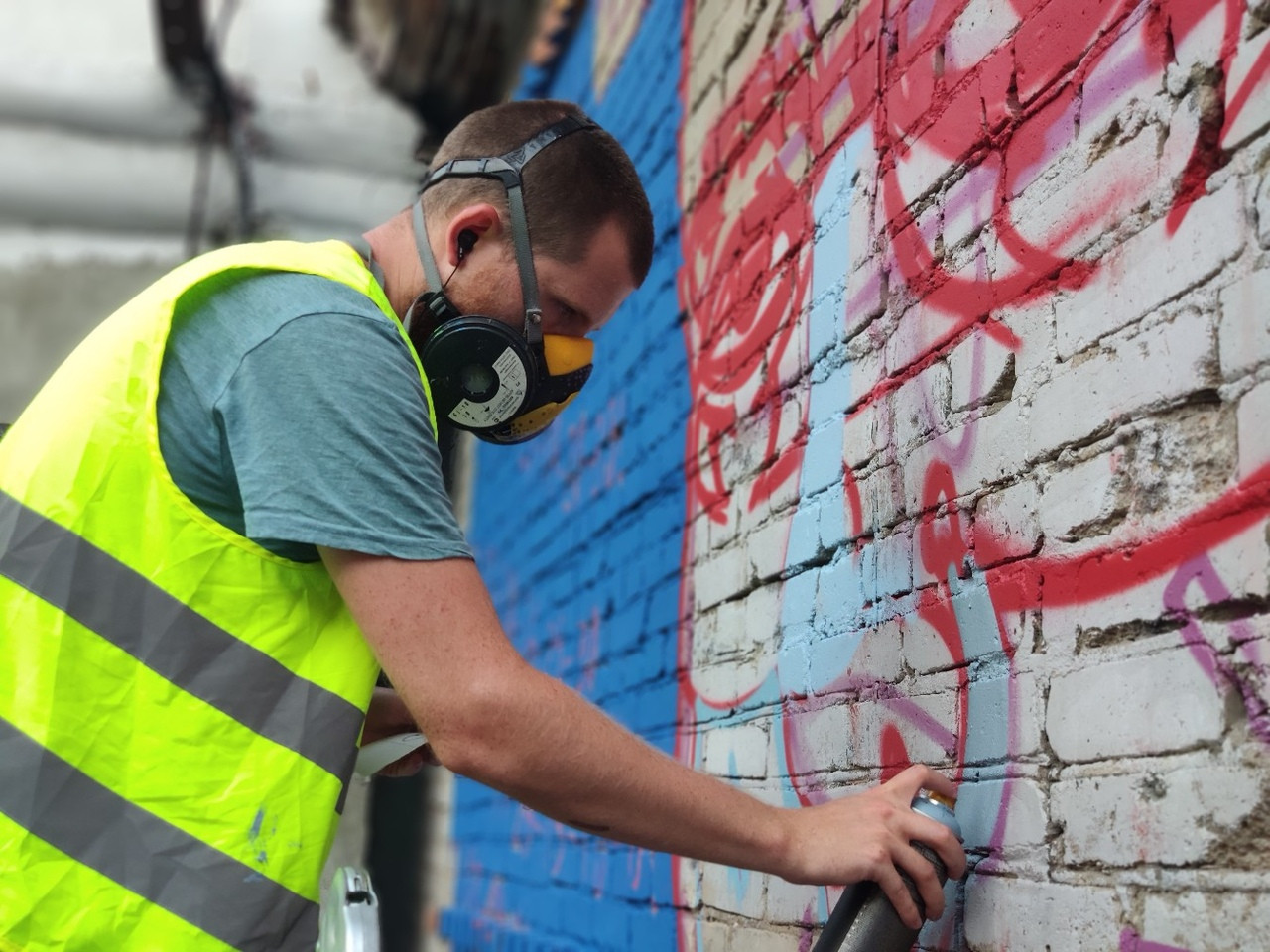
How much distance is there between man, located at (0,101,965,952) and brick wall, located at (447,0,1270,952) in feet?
0.80

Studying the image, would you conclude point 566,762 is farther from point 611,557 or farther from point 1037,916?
point 611,557

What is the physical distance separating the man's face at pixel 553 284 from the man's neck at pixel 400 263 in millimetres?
61

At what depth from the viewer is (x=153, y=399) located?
1.43m

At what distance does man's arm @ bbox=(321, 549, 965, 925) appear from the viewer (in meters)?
1.33

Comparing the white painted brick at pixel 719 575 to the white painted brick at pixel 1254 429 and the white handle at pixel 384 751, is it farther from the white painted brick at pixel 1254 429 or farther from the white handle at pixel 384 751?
the white painted brick at pixel 1254 429

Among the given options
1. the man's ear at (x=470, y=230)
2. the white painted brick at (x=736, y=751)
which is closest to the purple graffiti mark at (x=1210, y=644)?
the man's ear at (x=470, y=230)

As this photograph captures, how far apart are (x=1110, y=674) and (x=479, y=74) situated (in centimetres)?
507

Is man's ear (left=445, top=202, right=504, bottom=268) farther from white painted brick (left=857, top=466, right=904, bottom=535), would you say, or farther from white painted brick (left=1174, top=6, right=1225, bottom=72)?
white painted brick (left=1174, top=6, right=1225, bottom=72)

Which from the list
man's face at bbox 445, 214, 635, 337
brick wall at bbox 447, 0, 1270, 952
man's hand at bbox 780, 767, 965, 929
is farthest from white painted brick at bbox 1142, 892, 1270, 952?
man's face at bbox 445, 214, 635, 337

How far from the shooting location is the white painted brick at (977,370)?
1620mm

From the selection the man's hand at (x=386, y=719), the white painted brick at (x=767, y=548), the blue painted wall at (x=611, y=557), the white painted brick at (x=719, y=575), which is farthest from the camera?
the blue painted wall at (x=611, y=557)

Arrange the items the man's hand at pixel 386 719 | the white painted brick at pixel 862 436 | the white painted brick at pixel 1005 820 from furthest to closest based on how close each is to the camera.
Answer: the white painted brick at pixel 862 436, the man's hand at pixel 386 719, the white painted brick at pixel 1005 820

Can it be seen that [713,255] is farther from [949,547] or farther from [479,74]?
[479,74]

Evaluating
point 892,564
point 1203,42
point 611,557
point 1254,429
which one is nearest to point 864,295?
point 892,564
